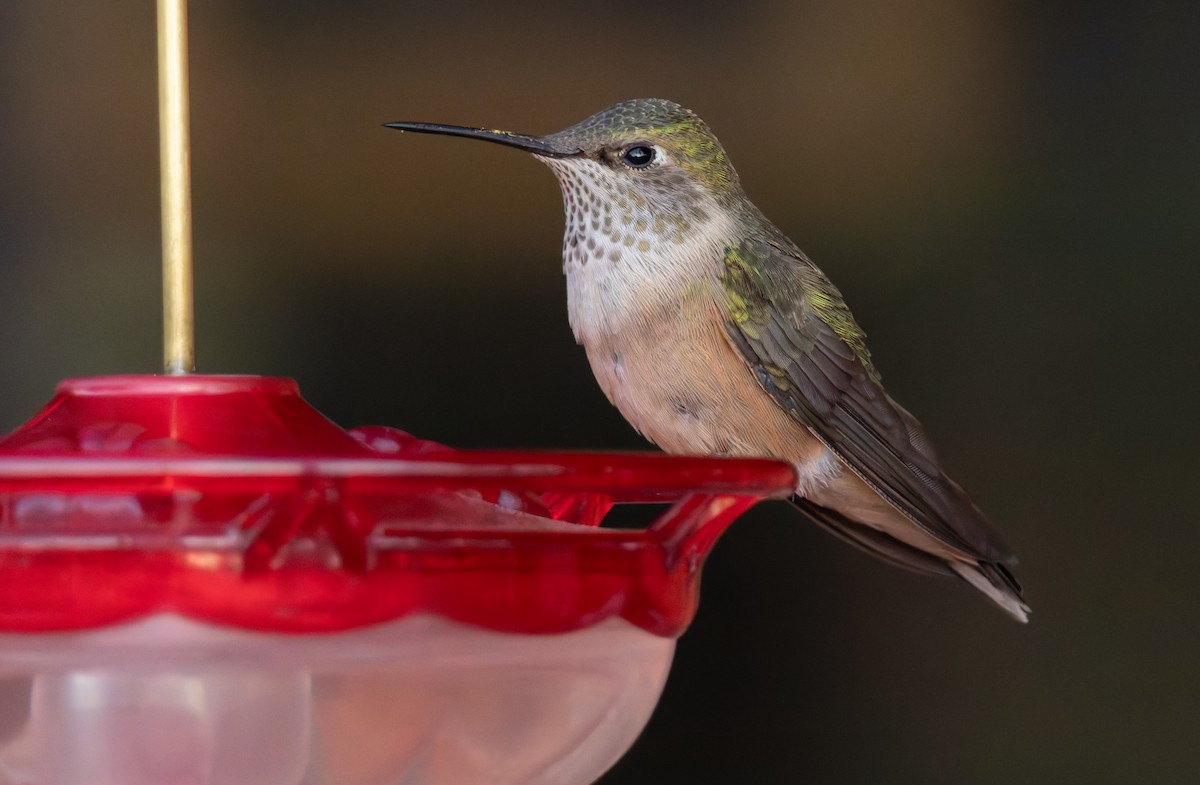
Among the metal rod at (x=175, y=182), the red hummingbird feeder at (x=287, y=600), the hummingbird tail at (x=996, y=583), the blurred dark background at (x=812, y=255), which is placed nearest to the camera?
the red hummingbird feeder at (x=287, y=600)

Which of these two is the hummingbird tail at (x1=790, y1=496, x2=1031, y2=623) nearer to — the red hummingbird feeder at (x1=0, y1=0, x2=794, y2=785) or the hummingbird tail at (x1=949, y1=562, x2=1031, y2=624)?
the hummingbird tail at (x1=949, y1=562, x2=1031, y2=624)

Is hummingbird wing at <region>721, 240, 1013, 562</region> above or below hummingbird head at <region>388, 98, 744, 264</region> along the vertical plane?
below

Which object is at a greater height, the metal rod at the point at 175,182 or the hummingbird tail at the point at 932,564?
the metal rod at the point at 175,182

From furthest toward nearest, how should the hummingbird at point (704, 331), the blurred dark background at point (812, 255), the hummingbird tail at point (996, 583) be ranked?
the blurred dark background at point (812, 255), the hummingbird tail at point (996, 583), the hummingbird at point (704, 331)

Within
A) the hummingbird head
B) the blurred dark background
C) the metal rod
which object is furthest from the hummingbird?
the blurred dark background

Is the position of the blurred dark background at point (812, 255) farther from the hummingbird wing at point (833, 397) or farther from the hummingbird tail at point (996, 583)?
the hummingbird wing at point (833, 397)

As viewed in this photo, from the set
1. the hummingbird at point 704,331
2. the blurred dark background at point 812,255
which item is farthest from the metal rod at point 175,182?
the blurred dark background at point 812,255

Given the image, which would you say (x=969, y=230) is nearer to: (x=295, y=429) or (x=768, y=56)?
(x=768, y=56)
